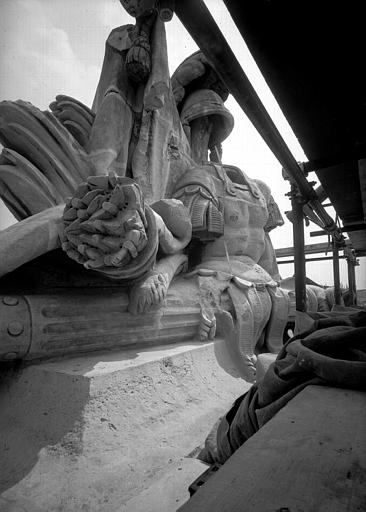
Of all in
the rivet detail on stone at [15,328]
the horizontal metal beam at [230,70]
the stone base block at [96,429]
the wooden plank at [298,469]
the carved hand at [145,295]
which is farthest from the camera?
the carved hand at [145,295]

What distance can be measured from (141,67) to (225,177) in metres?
1.25

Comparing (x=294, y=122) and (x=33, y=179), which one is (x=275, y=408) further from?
(x=33, y=179)

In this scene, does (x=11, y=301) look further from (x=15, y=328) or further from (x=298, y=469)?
(x=298, y=469)

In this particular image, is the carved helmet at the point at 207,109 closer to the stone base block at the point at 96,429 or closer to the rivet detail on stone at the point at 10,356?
the stone base block at the point at 96,429

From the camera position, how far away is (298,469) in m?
0.41

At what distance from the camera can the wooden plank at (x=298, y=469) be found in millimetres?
348

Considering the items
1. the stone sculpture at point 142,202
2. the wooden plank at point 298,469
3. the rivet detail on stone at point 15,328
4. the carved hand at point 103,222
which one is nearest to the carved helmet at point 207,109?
the stone sculpture at point 142,202

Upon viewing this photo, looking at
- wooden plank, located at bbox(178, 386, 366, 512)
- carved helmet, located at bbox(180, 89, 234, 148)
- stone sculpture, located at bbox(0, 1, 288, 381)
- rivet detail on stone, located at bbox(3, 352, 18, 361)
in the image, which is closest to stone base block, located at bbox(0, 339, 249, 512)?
rivet detail on stone, located at bbox(3, 352, 18, 361)

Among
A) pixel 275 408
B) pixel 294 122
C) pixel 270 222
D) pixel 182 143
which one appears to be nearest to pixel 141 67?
pixel 182 143

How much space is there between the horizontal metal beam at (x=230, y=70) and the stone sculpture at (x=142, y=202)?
11 cm

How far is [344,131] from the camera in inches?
45.1

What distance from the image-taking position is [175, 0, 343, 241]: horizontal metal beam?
0.71 m

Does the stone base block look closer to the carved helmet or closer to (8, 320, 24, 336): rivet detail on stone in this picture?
(8, 320, 24, 336): rivet detail on stone

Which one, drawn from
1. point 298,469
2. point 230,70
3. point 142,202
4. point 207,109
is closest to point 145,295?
point 142,202
